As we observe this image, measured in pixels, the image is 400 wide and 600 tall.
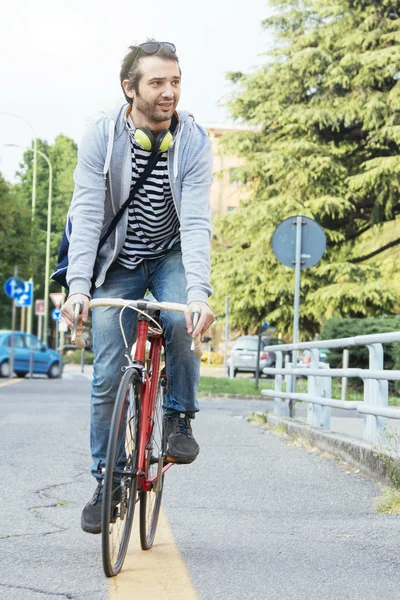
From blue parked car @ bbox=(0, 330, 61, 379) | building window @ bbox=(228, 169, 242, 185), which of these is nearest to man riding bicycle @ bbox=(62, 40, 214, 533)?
blue parked car @ bbox=(0, 330, 61, 379)

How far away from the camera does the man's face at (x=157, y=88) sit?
456cm

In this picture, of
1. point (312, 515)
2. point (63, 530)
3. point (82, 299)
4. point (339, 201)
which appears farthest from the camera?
point (339, 201)

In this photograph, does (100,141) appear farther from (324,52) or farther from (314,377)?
(324,52)

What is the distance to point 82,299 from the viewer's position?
4.36 metres

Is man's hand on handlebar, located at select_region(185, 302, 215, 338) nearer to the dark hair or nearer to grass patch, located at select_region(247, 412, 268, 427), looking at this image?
the dark hair

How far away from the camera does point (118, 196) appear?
468 centimetres

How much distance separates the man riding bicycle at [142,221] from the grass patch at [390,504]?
1.76 m

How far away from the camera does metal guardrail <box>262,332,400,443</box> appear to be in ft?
25.2

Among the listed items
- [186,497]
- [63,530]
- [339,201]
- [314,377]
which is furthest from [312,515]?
[339,201]

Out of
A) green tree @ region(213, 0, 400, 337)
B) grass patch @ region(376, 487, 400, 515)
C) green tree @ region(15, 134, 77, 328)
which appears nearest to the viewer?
grass patch @ region(376, 487, 400, 515)

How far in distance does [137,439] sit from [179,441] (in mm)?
469

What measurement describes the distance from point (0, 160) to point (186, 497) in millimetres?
24155

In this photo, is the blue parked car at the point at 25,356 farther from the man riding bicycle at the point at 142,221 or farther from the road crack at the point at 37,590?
the road crack at the point at 37,590

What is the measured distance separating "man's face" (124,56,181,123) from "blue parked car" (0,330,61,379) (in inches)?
1017
